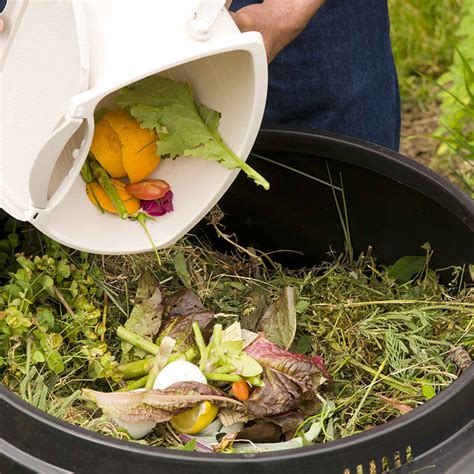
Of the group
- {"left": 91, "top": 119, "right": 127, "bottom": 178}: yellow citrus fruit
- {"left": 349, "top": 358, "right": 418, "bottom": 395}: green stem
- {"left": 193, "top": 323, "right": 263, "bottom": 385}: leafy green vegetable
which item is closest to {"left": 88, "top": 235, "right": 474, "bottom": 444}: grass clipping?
{"left": 349, "top": 358, "right": 418, "bottom": 395}: green stem

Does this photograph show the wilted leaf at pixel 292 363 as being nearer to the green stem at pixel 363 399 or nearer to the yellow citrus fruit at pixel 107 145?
the green stem at pixel 363 399

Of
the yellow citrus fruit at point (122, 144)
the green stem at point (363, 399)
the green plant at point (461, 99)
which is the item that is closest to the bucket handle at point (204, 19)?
the yellow citrus fruit at point (122, 144)

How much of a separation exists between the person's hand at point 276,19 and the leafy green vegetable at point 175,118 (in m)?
0.14

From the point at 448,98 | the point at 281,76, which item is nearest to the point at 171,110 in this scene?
the point at 281,76

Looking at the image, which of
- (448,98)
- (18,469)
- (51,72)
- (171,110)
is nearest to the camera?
(18,469)

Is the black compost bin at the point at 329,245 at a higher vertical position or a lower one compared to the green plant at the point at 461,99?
higher

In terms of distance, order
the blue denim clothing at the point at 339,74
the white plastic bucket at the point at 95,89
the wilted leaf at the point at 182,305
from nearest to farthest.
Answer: the white plastic bucket at the point at 95,89 → the wilted leaf at the point at 182,305 → the blue denim clothing at the point at 339,74

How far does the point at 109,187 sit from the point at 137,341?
259 mm

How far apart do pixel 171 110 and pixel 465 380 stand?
595 mm

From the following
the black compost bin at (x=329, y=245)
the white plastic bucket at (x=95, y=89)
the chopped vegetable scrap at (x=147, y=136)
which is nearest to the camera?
the black compost bin at (x=329, y=245)

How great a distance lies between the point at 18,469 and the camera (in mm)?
1207

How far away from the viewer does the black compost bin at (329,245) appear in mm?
1142

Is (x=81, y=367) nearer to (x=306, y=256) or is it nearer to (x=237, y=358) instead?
(x=237, y=358)

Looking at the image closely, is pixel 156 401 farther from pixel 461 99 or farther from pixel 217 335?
pixel 461 99
